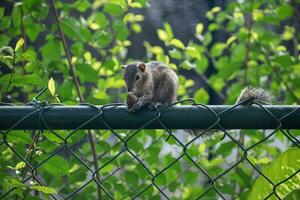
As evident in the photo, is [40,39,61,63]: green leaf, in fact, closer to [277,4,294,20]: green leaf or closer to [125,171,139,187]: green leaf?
[125,171,139,187]: green leaf

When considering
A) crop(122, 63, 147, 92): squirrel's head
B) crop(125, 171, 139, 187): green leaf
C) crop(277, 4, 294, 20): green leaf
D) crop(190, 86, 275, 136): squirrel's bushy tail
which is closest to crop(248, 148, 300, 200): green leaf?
crop(190, 86, 275, 136): squirrel's bushy tail

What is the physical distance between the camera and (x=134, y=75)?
7.32 ft

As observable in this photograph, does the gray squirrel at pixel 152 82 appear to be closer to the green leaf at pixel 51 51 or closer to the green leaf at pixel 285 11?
the green leaf at pixel 51 51

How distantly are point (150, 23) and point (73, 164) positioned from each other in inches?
82.2

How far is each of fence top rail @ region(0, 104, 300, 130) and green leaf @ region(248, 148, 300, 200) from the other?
0.46 feet

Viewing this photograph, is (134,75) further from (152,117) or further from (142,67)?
(152,117)

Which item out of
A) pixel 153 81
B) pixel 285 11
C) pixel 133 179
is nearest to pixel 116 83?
pixel 153 81

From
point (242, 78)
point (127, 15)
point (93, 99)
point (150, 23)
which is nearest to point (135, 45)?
point (150, 23)

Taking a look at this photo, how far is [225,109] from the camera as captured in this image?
1376 millimetres

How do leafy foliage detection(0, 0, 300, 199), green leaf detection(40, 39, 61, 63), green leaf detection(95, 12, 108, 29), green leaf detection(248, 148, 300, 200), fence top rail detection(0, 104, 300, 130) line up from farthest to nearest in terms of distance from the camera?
green leaf detection(95, 12, 108, 29), green leaf detection(40, 39, 61, 63), leafy foliage detection(0, 0, 300, 199), green leaf detection(248, 148, 300, 200), fence top rail detection(0, 104, 300, 130)

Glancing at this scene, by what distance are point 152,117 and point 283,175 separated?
384 millimetres

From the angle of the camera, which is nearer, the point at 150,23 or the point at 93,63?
the point at 93,63

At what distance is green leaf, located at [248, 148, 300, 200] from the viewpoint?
1491mm

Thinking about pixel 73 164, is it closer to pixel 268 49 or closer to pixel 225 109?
pixel 225 109
